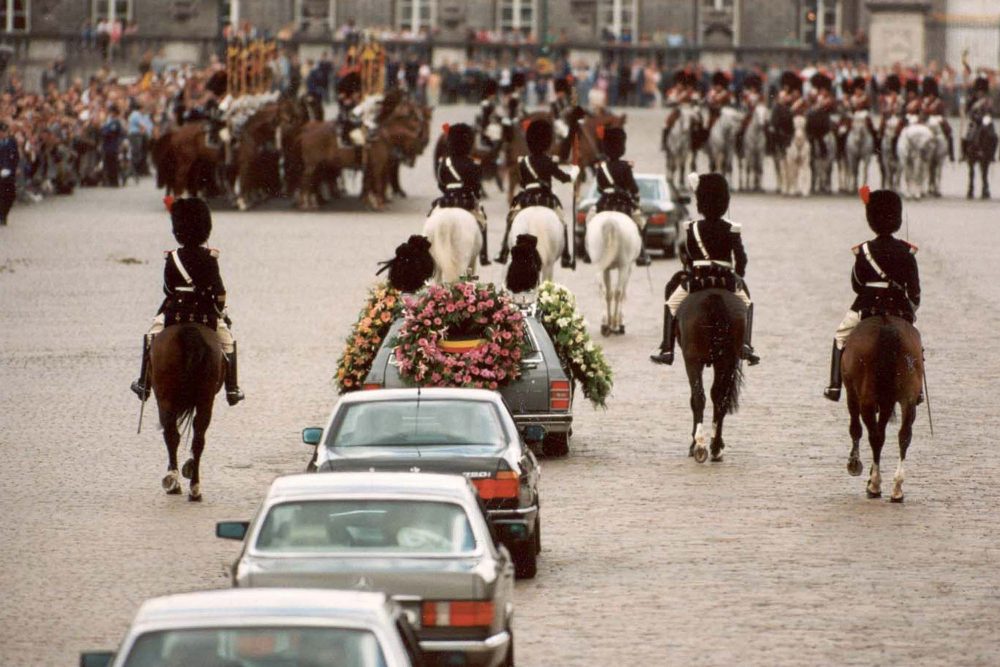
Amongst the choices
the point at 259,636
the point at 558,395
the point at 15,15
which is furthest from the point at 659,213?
the point at 15,15

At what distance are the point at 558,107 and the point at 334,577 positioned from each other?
35749 millimetres

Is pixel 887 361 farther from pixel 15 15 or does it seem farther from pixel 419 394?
pixel 15 15

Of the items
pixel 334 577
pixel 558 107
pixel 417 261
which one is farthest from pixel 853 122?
pixel 334 577

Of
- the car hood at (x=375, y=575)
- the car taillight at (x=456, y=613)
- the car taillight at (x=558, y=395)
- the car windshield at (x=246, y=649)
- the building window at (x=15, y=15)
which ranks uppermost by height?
the building window at (x=15, y=15)

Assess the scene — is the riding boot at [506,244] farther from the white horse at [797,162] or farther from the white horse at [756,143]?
the white horse at [756,143]

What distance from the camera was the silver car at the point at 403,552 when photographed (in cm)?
984

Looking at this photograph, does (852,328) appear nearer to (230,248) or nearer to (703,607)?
(703,607)

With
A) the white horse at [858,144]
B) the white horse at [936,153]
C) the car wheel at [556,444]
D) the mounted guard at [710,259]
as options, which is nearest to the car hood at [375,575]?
the car wheel at [556,444]

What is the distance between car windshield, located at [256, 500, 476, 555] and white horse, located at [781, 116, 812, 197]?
37.9 m

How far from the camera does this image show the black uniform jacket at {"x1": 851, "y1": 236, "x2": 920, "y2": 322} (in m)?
16.3

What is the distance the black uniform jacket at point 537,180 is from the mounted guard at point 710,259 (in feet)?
21.1

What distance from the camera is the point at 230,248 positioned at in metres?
35.6

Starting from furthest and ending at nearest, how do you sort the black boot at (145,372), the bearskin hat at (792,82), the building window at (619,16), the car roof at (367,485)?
1. the building window at (619,16)
2. the bearskin hat at (792,82)
3. the black boot at (145,372)
4. the car roof at (367,485)

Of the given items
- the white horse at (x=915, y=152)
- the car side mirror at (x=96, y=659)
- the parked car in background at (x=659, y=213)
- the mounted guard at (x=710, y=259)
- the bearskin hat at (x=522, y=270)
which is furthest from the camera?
the white horse at (x=915, y=152)
